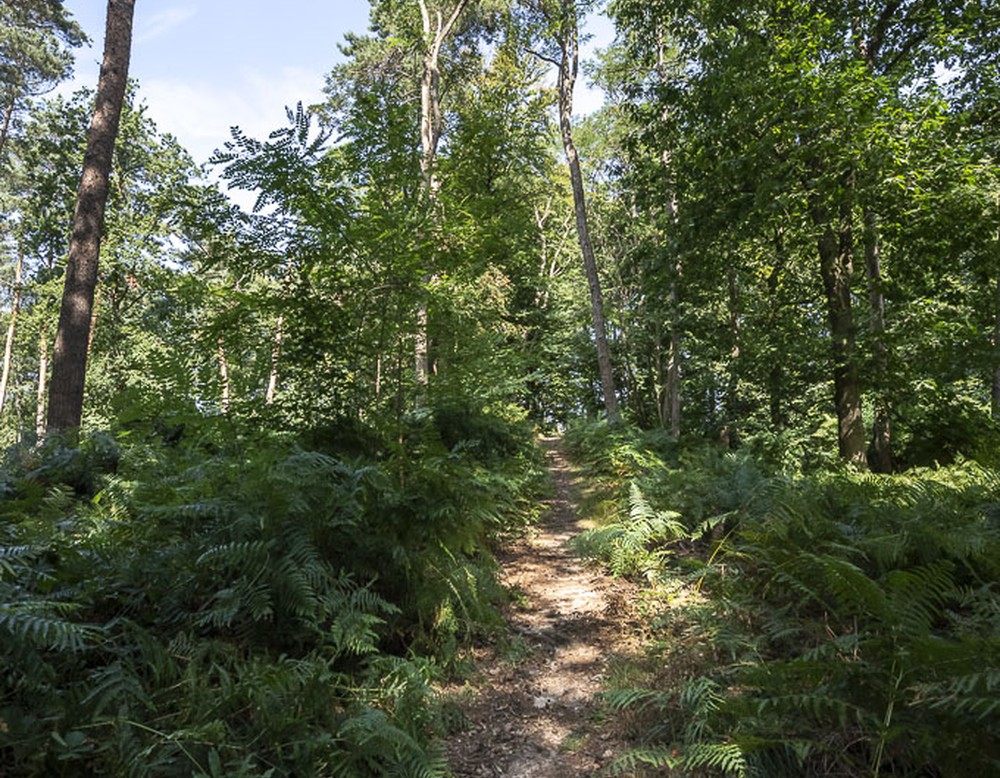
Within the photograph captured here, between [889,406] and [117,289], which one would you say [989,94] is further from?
[117,289]

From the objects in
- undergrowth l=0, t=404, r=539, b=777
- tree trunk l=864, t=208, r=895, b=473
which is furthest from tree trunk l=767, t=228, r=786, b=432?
undergrowth l=0, t=404, r=539, b=777

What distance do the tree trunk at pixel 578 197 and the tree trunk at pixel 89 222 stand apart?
8102 mm

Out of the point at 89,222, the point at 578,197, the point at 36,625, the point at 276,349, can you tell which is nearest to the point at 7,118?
the point at 89,222

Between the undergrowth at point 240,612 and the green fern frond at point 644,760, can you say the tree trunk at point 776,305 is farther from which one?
the green fern frond at point 644,760

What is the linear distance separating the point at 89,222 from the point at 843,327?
38.8ft

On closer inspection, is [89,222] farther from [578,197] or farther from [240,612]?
[578,197]

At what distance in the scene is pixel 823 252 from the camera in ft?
30.6

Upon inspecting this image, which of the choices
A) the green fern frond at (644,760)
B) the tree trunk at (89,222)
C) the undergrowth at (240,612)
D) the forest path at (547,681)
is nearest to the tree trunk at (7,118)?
A: the tree trunk at (89,222)

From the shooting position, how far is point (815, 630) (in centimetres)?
312

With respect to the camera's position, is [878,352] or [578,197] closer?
[878,352]

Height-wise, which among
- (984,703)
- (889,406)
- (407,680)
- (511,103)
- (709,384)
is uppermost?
(511,103)

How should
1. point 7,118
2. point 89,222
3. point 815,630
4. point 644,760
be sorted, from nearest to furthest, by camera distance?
1. point 644,760
2. point 815,630
3. point 89,222
4. point 7,118

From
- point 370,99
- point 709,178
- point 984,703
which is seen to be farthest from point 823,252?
point 984,703

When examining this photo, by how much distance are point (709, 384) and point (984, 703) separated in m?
18.7
